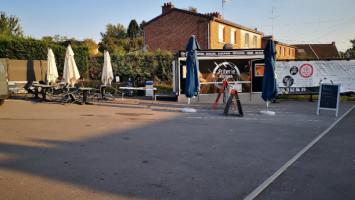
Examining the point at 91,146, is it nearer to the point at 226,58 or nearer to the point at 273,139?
the point at 273,139

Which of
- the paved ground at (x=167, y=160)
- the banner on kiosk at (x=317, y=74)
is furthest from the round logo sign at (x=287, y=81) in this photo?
the paved ground at (x=167, y=160)

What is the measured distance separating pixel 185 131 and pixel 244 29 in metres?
30.3

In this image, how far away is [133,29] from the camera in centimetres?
7850

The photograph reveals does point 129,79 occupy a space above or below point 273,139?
above

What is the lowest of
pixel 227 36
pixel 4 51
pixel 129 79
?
pixel 129 79

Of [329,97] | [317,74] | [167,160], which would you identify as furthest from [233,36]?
[167,160]

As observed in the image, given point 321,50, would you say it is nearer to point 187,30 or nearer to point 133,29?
point 133,29

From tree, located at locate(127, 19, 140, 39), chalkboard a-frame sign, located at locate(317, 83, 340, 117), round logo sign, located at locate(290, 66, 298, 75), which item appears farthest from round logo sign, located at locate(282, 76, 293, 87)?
tree, located at locate(127, 19, 140, 39)

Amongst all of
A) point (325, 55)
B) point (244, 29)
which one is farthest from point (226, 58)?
point (325, 55)

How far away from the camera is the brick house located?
3077 cm

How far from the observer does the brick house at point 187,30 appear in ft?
101

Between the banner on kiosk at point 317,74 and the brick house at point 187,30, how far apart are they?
12837mm

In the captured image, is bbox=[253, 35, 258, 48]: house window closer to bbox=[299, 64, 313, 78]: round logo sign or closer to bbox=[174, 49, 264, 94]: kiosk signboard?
bbox=[299, 64, 313, 78]: round logo sign

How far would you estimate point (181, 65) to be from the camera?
16766mm
